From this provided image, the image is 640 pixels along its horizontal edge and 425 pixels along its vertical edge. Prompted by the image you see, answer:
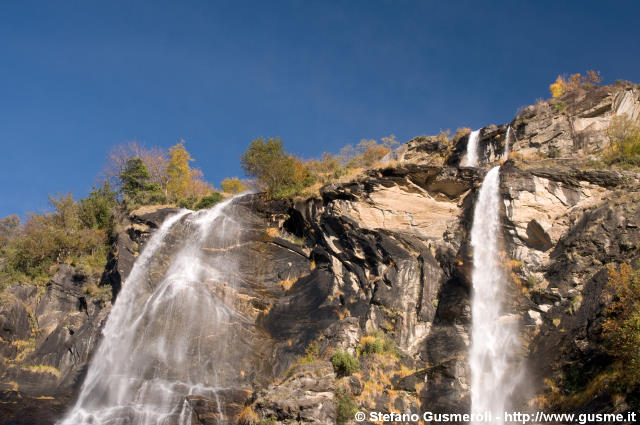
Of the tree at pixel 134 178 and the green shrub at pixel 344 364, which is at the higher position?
the tree at pixel 134 178

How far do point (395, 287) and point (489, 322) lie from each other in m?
4.57

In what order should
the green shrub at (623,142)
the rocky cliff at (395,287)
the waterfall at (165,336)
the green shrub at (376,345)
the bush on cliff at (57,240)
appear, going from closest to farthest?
the rocky cliff at (395,287)
the waterfall at (165,336)
the green shrub at (376,345)
the green shrub at (623,142)
the bush on cliff at (57,240)

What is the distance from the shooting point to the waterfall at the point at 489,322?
19969 mm

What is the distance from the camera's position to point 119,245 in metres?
29.5

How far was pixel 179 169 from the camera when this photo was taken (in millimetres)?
47000

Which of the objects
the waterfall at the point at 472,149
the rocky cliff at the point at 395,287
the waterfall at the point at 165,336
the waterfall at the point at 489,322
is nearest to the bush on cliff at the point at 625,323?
the rocky cliff at the point at 395,287

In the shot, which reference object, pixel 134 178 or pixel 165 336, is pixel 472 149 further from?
pixel 134 178

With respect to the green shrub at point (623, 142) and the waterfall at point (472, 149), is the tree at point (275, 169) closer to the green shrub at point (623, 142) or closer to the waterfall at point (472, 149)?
the waterfall at point (472, 149)

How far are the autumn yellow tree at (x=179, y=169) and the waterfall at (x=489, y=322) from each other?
2769 centimetres

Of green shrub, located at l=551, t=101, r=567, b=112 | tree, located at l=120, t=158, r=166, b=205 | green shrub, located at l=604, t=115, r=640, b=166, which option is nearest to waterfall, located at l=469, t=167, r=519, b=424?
green shrub, located at l=604, t=115, r=640, b=166

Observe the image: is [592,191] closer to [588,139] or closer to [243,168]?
[588,139]

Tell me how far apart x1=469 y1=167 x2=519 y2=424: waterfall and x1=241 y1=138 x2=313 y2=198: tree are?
11150 millimetres

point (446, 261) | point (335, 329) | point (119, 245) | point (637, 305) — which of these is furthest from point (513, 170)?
point (119, 245)

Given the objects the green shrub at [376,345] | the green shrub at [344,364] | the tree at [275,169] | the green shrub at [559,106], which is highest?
the green shrub at [559,106]
